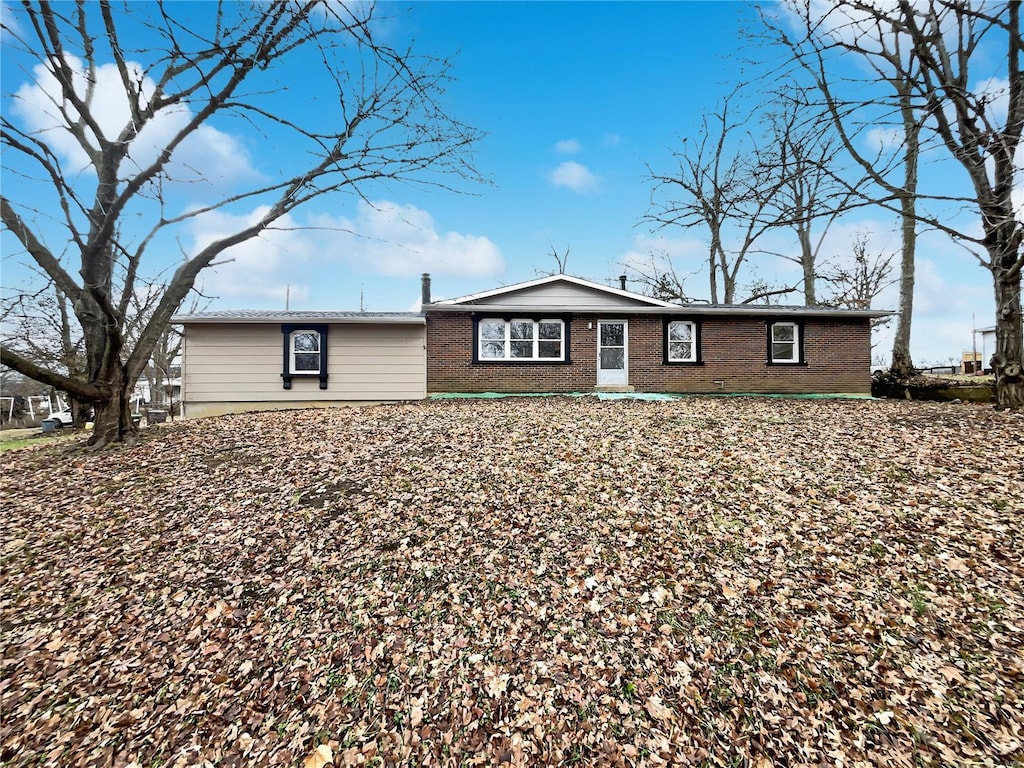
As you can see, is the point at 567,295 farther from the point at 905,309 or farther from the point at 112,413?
the point at 112,413

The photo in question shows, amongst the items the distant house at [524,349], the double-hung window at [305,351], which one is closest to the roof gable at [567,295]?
the distant house at [524,349]

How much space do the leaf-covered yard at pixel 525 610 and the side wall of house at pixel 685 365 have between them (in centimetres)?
714

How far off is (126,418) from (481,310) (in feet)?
27.6

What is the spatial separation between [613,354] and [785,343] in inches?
217

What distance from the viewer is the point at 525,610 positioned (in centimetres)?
365

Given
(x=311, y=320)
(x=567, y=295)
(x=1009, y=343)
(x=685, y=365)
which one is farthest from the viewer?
(x=685, y=365)

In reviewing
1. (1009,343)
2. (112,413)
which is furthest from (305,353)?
(1009,343)

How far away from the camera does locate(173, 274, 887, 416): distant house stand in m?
13.0

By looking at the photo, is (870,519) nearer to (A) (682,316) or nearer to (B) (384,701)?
(B) (384,701)

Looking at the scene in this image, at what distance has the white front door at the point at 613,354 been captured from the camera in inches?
560

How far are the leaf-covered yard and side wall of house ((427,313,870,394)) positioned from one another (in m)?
7.14

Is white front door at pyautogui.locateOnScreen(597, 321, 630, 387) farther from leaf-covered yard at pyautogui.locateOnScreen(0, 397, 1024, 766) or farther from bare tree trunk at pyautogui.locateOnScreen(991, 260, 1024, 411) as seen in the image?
bare tree trunk at pyautogui.locateOnScreen(991, 260, 1024, 411)

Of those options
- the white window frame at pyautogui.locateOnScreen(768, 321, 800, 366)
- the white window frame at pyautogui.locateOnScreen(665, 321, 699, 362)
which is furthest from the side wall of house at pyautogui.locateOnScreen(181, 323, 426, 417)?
the white window frame at pyautogui.locateOnScreen(768, 321, 800, 366)

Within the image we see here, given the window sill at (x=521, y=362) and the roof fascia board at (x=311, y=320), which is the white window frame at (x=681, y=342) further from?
the roof fascia board at (x=311, y=320)
